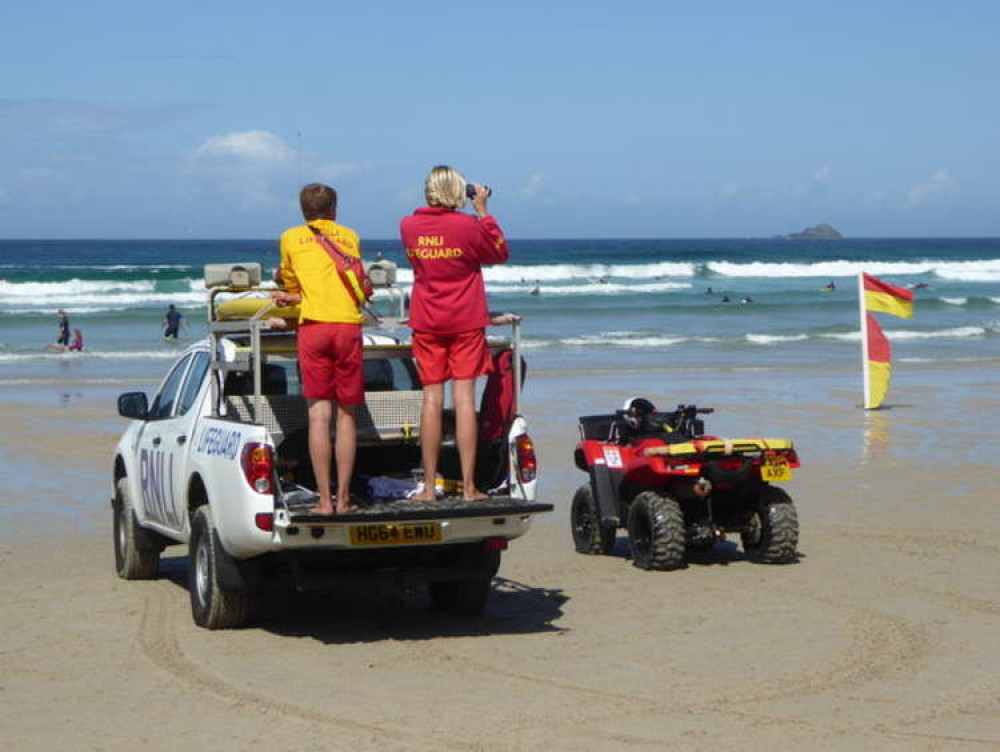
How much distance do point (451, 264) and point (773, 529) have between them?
327 centimetres

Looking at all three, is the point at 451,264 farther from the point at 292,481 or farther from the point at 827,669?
the point at 827,669

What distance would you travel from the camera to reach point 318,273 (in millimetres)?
7887

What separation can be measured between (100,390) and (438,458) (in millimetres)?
17740

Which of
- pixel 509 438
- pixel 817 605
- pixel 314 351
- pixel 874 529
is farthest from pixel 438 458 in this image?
pixel 874 529

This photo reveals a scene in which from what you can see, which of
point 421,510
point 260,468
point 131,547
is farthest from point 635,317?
point 260,468

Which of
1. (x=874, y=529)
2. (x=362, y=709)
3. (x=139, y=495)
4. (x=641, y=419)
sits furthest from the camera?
(x=874, y=529)

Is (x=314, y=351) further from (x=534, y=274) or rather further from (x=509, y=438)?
(x=534, y=274)

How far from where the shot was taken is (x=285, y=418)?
8484mm

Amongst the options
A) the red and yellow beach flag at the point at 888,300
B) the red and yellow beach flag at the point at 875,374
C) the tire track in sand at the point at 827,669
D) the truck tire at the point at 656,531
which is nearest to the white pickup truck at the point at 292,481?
the tire track in sand at the point at 827,669

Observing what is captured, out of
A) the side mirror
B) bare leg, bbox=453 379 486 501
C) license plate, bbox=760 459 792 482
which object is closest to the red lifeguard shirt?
bare leg, bbox=453 379 486 501

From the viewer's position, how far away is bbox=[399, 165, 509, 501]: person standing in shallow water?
7996 mm

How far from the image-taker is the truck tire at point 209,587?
8039 mm

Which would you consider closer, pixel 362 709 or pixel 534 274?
pixel 362 709

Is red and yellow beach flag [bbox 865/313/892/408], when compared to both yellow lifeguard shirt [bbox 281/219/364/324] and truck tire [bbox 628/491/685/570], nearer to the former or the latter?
truck tire [bbox 628/491/685/570]
